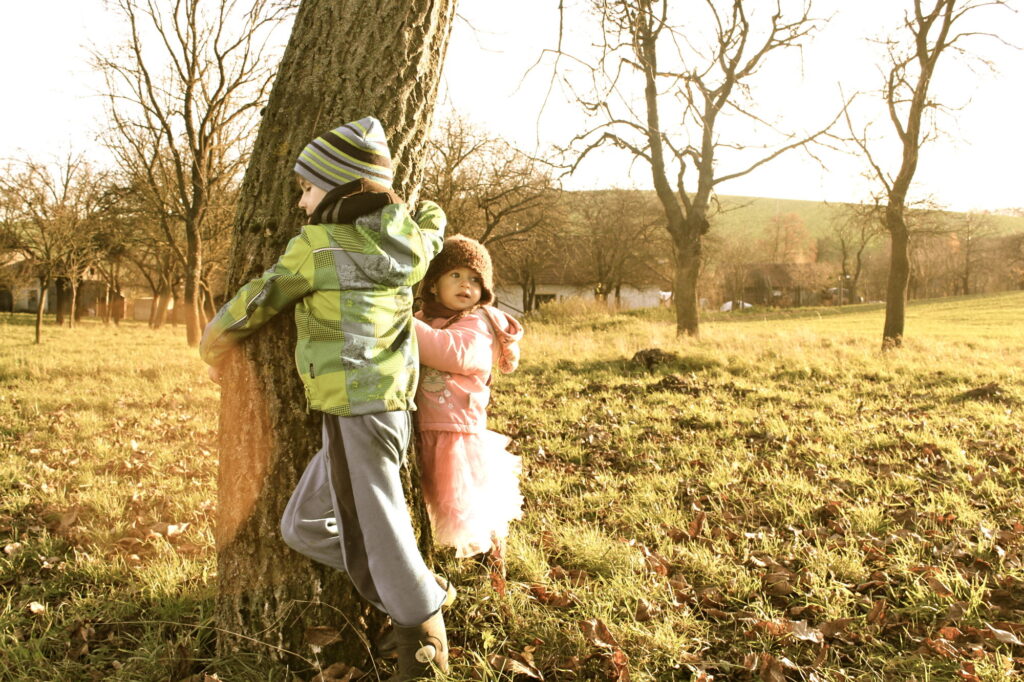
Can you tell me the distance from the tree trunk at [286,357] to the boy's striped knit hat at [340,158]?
9.5 inches

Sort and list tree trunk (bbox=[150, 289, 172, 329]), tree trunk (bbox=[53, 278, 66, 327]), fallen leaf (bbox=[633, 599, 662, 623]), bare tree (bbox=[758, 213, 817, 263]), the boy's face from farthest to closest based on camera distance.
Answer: bare tree (bbox=[758, 213, 817, 263])
tree trunk (bbox=[150, 289, 172, 329])
tree trunk (bbox=[53, 278, 66, 327])
fallen leaf (bbox=[633, 599, 662, 623])
the boy's face

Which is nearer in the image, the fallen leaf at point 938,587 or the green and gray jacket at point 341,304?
the green and gray jacket at point 341,304

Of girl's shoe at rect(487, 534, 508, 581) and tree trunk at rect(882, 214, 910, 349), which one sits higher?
tree trunk at rect(882, 214, 910, 349)

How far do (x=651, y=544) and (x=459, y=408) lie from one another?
1.71 metres

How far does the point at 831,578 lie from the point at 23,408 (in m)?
8.59

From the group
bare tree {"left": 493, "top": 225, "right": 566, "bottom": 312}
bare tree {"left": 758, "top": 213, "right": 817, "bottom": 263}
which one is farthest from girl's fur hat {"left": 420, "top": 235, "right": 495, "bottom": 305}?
bare tree {"left": 758, "top": 213, "right": 817, "bottom": 263}

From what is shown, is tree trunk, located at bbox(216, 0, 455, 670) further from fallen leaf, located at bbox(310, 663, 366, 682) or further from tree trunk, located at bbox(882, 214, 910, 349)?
tree trunk, located at bbox(882, 214, 910, 349)

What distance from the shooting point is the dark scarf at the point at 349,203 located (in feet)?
7.23

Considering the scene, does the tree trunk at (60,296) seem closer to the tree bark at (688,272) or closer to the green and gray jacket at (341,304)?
the tree bark at (688,272)

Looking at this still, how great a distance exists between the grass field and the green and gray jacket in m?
1.14

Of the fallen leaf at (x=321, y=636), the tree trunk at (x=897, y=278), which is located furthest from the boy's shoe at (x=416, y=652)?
the tree trunk at (x=897, y=278)

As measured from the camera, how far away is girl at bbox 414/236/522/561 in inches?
107

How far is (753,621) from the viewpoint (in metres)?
2.77

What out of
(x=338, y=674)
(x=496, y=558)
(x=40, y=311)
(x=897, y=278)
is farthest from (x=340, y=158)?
(x=40, y=311)
